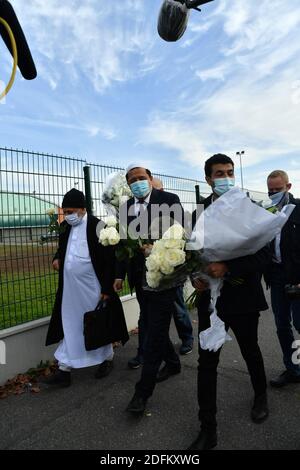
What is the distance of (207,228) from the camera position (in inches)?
98.5

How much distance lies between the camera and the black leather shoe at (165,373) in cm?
396

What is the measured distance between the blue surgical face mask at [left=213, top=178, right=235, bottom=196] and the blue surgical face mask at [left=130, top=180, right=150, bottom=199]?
970 millimetres

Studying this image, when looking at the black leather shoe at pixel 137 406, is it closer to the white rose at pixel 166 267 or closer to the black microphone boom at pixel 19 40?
the white rose at pixel 166 267

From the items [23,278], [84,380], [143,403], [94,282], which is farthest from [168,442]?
[23,278]

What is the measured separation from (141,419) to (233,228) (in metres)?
1.88

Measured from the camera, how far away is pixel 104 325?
4.10 m

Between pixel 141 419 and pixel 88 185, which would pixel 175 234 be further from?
pixel 88 185

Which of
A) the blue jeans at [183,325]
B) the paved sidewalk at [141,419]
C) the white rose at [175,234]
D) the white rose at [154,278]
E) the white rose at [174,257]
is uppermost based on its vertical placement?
the white rose at [175,234]

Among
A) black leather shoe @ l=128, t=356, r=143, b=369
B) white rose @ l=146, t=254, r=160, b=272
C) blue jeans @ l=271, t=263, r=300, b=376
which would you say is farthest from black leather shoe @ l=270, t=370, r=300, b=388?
white rose @ l=146, t=254, r=160, b=272

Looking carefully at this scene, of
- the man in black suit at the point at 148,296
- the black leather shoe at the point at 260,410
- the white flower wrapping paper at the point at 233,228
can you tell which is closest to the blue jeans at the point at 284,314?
the black leather shoe at the point at 260,410

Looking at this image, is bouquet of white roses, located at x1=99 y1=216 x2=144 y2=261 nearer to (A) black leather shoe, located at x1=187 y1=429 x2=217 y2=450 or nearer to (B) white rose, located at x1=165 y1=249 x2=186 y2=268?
(B) white rose, located at x1=165 y1=249 x2=186 y2=268

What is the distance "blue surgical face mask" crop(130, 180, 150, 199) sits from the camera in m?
3.69

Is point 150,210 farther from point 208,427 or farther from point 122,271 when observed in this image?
point 208,427

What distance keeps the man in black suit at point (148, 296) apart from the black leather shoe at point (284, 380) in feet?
3.31
